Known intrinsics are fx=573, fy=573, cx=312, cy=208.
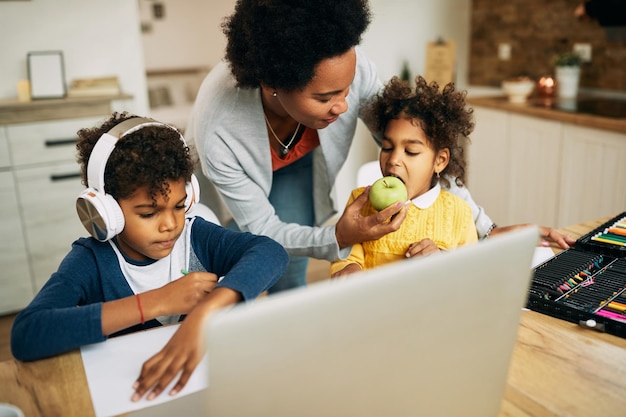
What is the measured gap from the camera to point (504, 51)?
13.0 ft

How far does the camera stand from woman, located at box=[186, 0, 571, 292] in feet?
4.08

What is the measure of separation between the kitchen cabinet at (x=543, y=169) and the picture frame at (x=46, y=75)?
7.89ft

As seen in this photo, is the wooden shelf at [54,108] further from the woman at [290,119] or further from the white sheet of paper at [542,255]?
the white sheet of paper at [542,255]

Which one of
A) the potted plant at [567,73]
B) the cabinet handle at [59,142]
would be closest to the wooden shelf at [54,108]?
the cabinet handle at [59,142]

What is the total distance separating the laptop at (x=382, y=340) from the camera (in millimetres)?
477

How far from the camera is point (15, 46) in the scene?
9.76ft

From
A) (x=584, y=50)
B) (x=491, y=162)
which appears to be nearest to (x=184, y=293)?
(x=491, y=162)

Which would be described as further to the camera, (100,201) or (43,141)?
(43,141)

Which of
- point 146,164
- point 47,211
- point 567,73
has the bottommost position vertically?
point 47,211

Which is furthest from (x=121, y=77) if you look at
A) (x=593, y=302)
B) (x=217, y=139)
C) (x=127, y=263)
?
(x=593, y=302)

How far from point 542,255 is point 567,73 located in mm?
2530

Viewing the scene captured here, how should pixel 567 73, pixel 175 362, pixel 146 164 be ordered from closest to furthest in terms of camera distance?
pixel 175 362 < pixel 146 164 < pixel 567 73

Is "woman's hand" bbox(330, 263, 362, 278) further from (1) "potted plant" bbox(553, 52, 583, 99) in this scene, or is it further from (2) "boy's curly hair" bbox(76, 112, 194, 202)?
(1) "potted plant" bbox(553, 52, 583, 99)

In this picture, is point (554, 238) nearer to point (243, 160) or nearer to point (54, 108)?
point (243, 160)
